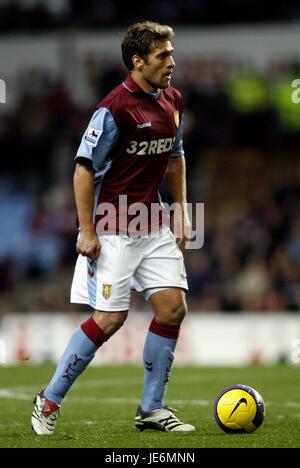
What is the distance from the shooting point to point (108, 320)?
6695 mm

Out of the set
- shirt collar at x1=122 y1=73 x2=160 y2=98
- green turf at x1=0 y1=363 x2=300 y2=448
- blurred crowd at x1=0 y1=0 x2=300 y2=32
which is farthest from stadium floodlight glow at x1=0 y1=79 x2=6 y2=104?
shirt collar at x1=122 y1=73 x2=160 y2=98

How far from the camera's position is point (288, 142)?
65.8 ft

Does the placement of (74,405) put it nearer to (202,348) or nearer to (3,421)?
(3,421)

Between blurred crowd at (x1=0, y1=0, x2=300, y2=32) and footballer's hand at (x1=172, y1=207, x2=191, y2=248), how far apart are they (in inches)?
488

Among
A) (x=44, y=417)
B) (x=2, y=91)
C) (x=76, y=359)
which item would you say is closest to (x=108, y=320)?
(x=76, y=359)

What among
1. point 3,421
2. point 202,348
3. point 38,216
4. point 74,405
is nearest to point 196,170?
point 38,216

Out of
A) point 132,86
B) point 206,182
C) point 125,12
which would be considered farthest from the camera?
point 206,182

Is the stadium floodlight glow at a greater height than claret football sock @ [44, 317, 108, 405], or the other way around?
the stadium floodlight glow

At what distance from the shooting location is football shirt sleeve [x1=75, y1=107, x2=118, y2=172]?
6.60 metres

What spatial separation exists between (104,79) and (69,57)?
3.49ft

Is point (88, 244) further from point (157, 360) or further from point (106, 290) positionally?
point (157, 360)

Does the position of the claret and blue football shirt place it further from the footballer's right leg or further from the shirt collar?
the footballer's right leg

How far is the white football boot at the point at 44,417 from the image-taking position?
21.7 feet

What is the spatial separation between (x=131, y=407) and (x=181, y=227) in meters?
2.05
